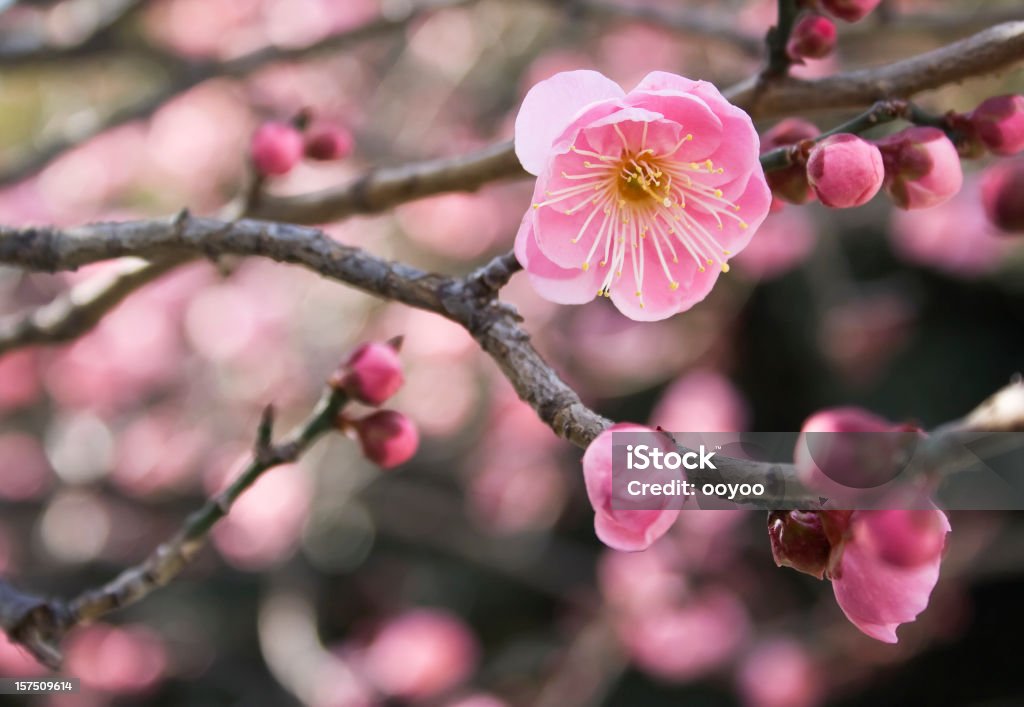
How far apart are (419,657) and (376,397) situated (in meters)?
1.85

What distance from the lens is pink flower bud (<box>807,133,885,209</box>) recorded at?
81cm

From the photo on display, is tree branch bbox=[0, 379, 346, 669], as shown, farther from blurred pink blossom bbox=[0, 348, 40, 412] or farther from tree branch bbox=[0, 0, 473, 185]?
blurred pink blossom bbox=[0, 348, 40, 412]

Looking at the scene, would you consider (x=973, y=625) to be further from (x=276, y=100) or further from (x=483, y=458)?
(x=276, y=100)

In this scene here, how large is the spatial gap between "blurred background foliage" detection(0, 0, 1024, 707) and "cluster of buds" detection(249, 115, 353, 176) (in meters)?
1.21

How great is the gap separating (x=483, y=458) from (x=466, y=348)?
18.3 inches

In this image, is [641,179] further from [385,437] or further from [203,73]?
[203,73]

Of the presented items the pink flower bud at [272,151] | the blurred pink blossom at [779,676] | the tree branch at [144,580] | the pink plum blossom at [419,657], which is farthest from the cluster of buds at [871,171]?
the pink plum blossom at [419,657]

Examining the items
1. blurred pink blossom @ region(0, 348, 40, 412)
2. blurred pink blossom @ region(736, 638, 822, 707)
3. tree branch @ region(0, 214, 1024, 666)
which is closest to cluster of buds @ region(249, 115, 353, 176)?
tree branch @ region(0, 214, 1024, 666)

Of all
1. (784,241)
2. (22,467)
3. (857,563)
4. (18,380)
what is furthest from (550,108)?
(22,467)

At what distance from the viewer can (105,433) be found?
2844 millimetres

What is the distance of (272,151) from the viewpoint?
130 centimetres

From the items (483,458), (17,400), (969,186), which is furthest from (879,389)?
(17,400)

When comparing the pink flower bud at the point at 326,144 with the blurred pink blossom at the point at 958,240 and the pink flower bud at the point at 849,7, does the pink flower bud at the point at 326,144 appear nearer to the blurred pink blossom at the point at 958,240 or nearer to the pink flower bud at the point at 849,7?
the pink flower bud at the point at 849,7

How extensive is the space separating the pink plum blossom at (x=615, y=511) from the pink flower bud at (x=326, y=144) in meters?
0.89
